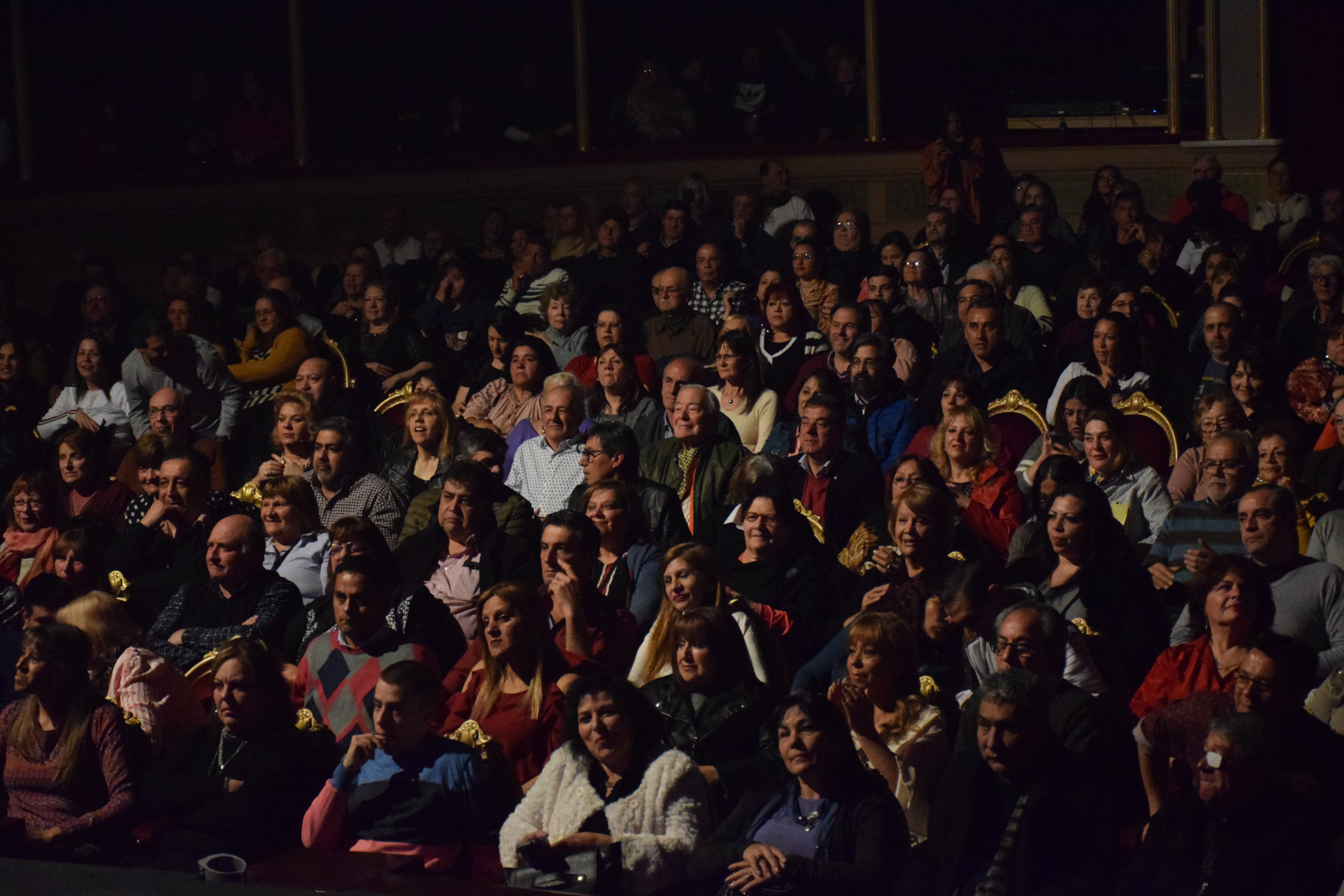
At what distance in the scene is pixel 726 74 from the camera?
11.6 m

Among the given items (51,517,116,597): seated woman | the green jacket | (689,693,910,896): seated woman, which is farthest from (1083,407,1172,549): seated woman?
(51,517,116,597): seated woman

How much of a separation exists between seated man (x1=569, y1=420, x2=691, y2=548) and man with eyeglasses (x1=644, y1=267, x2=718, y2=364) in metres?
1.82

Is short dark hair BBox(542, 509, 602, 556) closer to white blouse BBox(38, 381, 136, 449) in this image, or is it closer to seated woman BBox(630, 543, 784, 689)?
seated woman BBox(630, 543, 784, 689)

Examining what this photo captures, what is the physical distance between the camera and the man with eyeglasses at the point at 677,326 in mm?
7691

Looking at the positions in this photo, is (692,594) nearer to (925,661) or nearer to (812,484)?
(925,661)

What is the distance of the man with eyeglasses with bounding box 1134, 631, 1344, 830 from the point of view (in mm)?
3443

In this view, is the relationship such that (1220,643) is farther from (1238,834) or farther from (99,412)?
(99,412)

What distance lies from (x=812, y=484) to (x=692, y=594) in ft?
4.39

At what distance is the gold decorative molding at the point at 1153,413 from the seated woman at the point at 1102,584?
1.23 meters

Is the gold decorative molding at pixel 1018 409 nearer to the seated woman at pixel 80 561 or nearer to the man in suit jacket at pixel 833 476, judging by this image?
the man in suit jacket at pixel 833 476

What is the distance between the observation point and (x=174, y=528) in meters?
6.00

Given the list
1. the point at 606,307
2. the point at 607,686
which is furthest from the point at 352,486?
the point at 607,686

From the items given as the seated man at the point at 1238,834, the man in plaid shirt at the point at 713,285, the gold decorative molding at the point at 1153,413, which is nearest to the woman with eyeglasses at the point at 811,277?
the man in plaid shirt at the point at 713,285

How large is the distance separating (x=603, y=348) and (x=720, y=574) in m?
2.25
